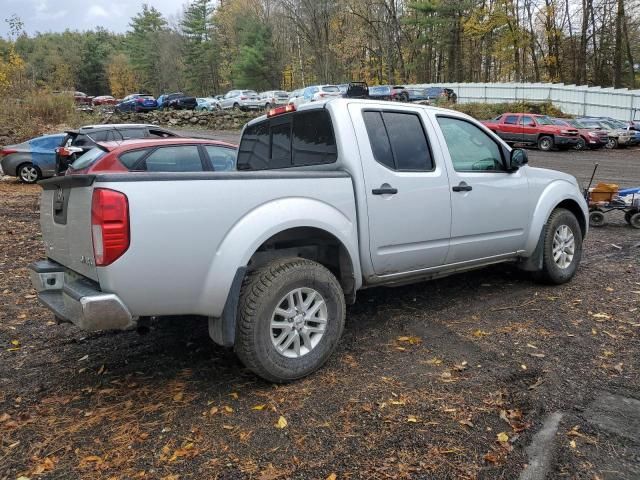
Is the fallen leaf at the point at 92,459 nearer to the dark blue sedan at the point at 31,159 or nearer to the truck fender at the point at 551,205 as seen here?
the truck fender at the point at 551,205

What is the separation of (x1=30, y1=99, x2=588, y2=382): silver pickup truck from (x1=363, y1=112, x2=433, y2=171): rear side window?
1cm

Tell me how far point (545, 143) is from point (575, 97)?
1312 centimetres

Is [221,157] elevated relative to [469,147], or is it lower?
lower

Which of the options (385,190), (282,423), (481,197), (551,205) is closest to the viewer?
(282,423)

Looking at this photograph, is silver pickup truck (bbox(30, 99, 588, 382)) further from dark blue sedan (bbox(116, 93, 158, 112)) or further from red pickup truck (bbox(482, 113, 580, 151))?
dark blue sedan (bbox(116, 93, 158, 112))

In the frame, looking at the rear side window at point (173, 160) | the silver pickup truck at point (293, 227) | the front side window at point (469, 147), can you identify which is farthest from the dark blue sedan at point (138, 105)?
the front side window at point (469, 147)

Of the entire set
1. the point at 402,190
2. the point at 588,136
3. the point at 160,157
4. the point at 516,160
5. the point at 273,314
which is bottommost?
the point at 273,314

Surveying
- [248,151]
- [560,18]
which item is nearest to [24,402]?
[248,151]

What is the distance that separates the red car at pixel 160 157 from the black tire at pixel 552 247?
4.97m

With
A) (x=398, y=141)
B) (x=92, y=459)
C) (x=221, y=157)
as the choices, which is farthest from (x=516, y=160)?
(x=221, y=157)

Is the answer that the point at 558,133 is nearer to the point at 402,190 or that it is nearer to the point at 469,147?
the point at 469,147

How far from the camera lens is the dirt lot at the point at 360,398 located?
281cm

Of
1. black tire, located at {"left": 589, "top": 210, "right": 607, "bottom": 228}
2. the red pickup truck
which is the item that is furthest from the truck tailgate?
the red pickup truck

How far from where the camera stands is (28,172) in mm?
15719
